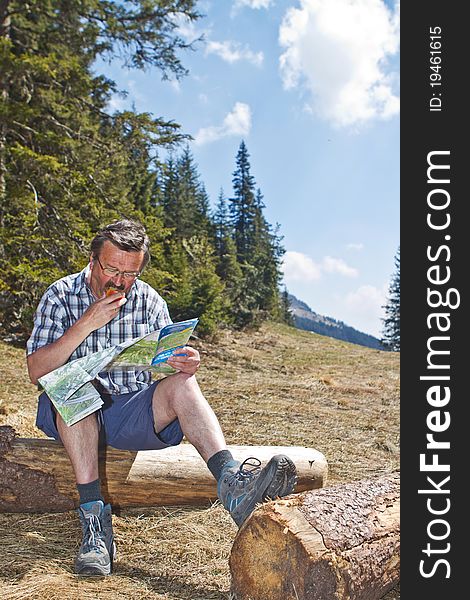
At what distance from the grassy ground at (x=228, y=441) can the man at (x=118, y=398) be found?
0.68ft

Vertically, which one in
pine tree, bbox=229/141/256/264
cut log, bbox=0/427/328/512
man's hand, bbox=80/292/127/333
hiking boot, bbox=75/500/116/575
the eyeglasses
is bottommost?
hiking boot, bbox=75/500/116/575

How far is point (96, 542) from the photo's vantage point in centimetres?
264

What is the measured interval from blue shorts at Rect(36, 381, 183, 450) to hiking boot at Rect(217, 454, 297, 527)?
49 cm

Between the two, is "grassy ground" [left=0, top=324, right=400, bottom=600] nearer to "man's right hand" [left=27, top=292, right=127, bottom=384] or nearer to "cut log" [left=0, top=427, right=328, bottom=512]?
"cut log" [left=0, top=427, right=328, bottom=512]

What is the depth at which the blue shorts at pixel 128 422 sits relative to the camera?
2.98 meters

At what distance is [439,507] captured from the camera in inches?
97.6

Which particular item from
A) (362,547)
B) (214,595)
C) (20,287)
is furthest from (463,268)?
(20,287)

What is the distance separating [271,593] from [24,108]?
10.9 metres

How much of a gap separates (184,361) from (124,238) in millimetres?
685

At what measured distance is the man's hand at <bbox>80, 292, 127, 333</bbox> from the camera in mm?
2773

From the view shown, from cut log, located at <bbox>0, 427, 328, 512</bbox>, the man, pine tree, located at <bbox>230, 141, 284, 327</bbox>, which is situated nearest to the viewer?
the man

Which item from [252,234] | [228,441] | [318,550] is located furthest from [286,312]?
[318,550]

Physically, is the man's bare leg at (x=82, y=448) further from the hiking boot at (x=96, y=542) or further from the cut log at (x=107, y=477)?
the cut log at (x=107, y=477)

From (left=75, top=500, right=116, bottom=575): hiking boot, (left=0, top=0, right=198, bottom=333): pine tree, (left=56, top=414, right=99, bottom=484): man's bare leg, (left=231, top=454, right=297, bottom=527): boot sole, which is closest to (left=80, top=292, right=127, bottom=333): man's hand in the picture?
(left=56, top=414, right=99, bottom=484): man's bare leg
